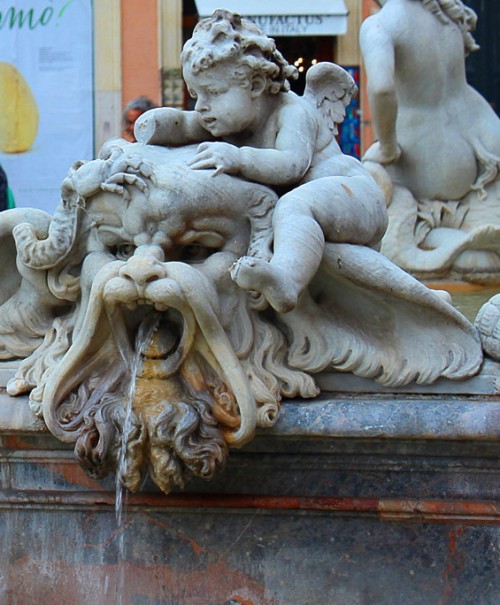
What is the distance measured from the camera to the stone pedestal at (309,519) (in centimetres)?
286

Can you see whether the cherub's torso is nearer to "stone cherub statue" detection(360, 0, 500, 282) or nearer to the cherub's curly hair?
the cherub's curly hair

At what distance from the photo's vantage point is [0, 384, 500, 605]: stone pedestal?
2.86 metres

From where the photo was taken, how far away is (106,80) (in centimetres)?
1298

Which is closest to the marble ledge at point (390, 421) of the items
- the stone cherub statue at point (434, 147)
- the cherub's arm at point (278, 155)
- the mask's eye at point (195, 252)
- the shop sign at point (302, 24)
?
the mask's eye at point (195, 252)

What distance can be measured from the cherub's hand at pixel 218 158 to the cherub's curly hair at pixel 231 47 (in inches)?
7.2

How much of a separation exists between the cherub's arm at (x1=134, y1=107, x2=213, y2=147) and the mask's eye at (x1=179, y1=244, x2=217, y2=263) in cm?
27

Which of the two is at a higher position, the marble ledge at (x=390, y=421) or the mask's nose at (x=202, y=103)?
the mask's nose at (x=202, y=103)

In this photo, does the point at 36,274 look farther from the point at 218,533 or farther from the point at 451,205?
the point at 451,205

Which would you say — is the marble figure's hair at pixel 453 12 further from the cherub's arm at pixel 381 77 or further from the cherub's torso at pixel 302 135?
the cherub's torso at pixel 302 135

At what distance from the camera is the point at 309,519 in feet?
9.56

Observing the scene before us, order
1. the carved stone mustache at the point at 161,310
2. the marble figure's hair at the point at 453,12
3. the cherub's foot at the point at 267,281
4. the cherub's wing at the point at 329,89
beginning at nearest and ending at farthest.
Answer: the cherub's foot at the point at 267,281 < the carved stone mustache at the point at 161,310 < the cherub's wing at the point at 329,89 < the marble figure's hair at the point at 453,12

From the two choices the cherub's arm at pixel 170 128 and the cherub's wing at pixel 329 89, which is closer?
the cherub's arm at pixel 170 128

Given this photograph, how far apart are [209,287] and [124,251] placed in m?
0.26

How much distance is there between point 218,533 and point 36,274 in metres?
0.66
